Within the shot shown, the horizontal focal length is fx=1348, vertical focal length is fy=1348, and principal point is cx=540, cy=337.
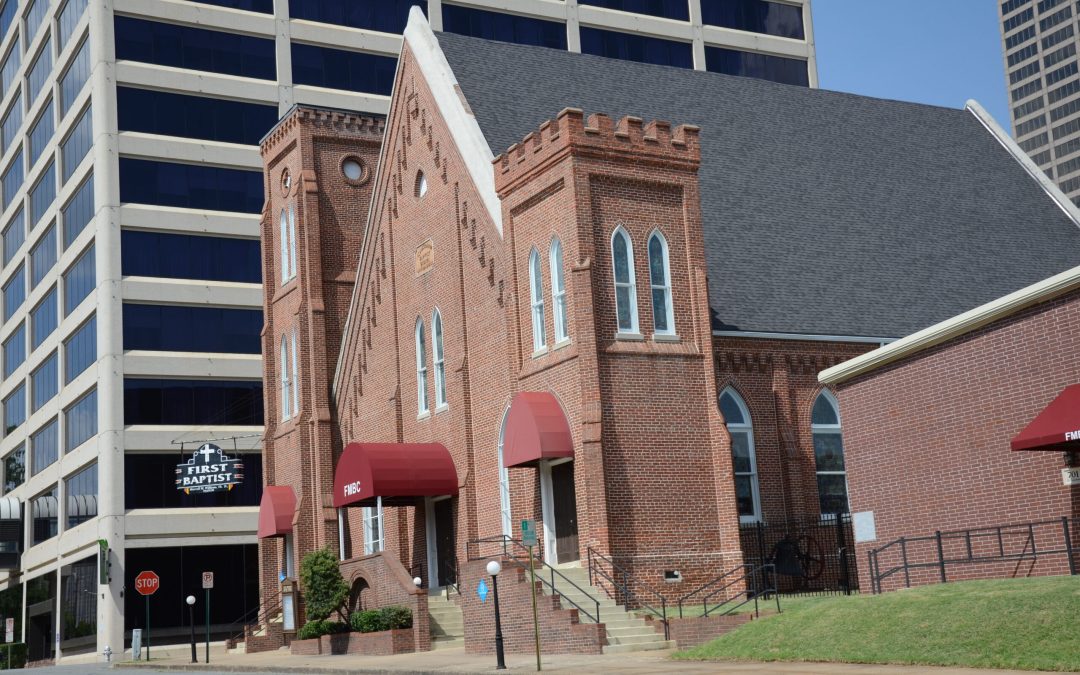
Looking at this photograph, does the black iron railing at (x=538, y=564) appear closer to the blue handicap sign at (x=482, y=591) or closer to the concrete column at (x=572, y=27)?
the blue handicap sign at (x=482, y=591)

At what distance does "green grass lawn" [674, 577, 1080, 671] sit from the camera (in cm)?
1705

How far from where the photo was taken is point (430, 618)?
31125mm

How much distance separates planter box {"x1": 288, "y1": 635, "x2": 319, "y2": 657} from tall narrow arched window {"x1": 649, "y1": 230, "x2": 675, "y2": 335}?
11.3 metres

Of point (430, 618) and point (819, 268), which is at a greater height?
point (819, 268)

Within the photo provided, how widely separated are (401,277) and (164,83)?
99.8 ft

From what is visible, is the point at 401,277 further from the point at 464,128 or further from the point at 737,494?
the point at 737,494

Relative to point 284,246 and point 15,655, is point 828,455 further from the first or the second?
point 15,655

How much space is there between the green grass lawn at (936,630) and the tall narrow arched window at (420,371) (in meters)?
15.4

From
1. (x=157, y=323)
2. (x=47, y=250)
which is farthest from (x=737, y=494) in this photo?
(x=47, y=250)

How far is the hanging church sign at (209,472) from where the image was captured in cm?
5025

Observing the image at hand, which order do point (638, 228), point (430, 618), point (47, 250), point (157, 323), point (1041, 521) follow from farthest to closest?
point (47, 250) → point (157, 323) → point (430, 618) → point (638, 228) → point (1041, 521)

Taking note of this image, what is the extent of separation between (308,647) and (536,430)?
966 centimetres

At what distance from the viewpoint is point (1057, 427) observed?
2150 centimetres

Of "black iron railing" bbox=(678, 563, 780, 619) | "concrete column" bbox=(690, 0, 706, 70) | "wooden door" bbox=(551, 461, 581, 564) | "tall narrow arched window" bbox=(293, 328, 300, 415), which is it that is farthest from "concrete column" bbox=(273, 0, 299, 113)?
"black iron railing" bbox=(678, 563, 780, 619)
